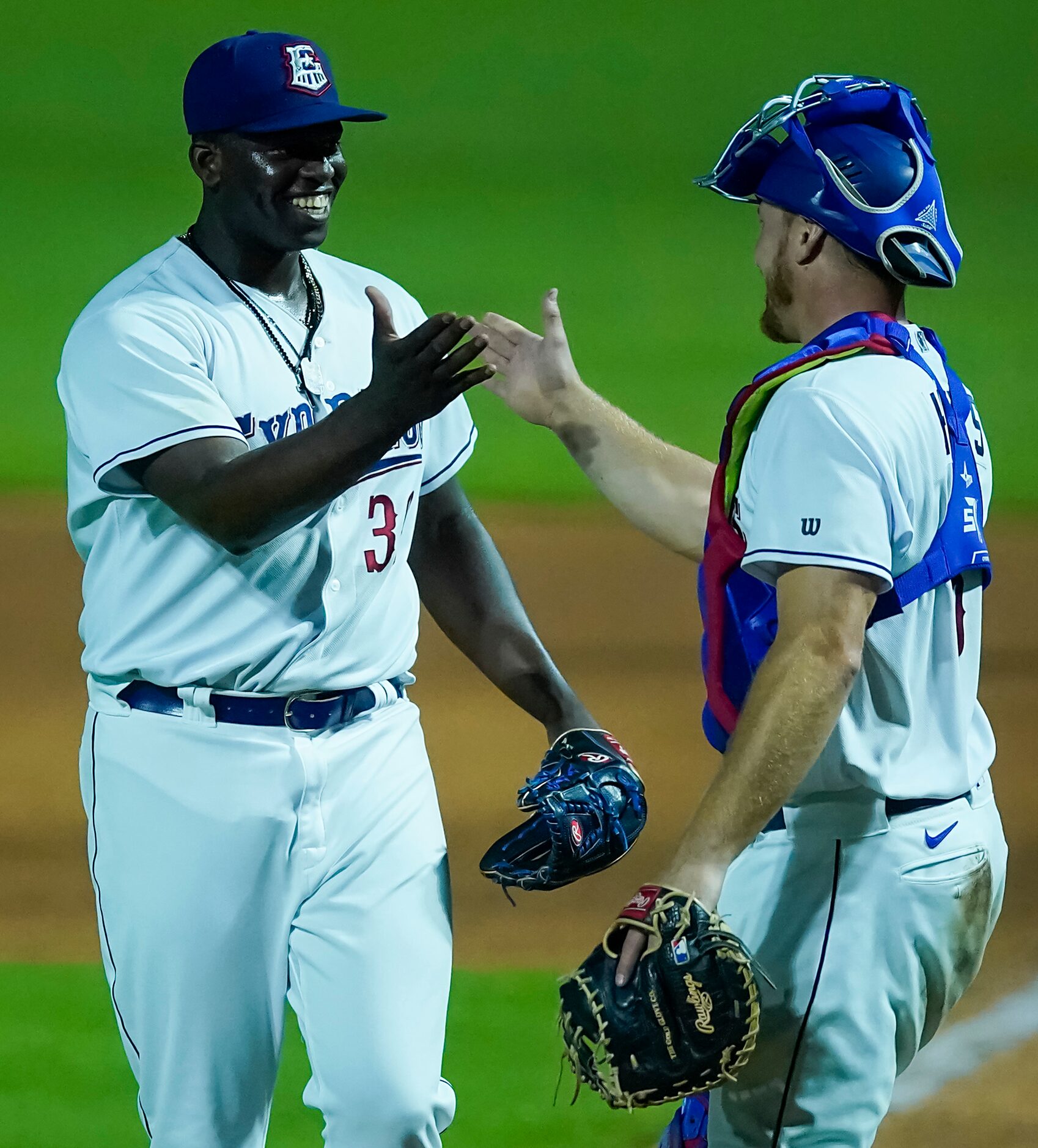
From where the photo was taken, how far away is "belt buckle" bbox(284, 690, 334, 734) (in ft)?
8.45

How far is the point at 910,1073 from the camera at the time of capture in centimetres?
383

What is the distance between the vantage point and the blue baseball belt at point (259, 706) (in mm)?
2562

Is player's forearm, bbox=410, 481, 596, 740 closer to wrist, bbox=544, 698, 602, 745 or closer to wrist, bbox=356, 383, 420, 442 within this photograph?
wrist, bbox=544, 698, 602, 745

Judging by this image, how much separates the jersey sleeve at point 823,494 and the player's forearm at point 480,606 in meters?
0.72

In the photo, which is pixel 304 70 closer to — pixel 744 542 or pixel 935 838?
pixel 744 542

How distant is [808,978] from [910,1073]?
1686 millimetres

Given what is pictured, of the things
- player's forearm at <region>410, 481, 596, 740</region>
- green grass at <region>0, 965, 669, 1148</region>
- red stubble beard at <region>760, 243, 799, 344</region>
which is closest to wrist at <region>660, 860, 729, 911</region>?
player's forearm at <region>410, 481, 596, 740</region>

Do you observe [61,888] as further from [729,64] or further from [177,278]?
[729,64]

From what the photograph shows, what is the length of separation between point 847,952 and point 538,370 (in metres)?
1.40

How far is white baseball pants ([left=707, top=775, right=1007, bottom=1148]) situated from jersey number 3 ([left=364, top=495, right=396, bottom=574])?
0.78 meters

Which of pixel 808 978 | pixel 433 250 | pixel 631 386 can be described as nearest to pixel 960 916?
pixel 808 978

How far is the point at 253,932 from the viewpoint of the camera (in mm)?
2531

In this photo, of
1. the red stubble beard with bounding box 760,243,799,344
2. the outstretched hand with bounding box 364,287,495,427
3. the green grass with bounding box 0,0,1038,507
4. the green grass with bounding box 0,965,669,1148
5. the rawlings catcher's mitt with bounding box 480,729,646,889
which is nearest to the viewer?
the outstretched hand with bounding box 364,287,495,427

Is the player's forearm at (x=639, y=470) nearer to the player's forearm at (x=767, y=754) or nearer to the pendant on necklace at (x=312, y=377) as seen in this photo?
the pendant on necklace at (x=312, y=377)
